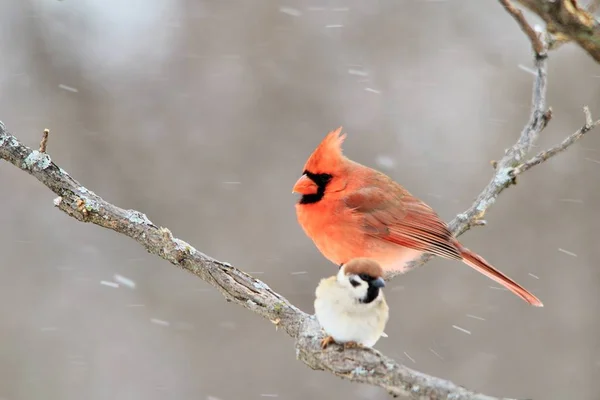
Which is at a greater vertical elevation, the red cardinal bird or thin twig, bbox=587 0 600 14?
thin twig, bbox=587 0 600 14

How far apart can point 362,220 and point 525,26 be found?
3.53ft

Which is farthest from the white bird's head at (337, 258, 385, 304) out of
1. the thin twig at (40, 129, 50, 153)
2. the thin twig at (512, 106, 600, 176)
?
the thin twig at (40, 129, 50, 153)

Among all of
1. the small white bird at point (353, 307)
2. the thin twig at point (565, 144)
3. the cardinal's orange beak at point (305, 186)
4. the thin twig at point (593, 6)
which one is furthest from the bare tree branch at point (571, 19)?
the cardinal's orange beak at point (305, 186)

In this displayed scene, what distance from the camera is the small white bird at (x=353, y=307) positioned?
208 cm

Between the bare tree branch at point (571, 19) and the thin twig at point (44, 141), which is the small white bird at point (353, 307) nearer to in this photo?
the thin twig at point (44, 141)

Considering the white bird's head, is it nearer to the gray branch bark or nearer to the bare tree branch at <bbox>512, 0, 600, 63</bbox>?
the gray branch bark

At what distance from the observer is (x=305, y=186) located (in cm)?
277

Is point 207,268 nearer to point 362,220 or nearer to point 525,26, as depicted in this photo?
point 362,220

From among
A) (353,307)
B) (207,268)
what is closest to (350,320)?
(353,307)

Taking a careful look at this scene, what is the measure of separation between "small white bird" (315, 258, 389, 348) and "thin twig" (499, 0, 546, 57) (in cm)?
85

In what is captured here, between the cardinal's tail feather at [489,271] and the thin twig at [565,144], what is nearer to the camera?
the thin twig at [565,144]

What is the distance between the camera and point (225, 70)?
6520 mm

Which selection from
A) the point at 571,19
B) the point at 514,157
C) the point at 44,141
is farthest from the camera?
the point at 514,157

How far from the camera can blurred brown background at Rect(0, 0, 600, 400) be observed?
19.3ft
